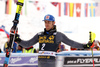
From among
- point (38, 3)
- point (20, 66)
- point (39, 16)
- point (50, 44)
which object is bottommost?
point (20, 66)

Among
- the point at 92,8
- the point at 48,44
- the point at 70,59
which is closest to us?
the point at 48,44

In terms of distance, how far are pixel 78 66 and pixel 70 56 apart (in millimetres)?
312

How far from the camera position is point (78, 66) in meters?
4.67

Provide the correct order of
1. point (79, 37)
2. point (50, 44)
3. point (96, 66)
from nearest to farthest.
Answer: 1. point (50, 44)
2. point (96, 66)
3. point (79, 37)

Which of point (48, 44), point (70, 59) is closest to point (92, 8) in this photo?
point (70, 59)

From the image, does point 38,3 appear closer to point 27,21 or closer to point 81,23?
point 27,21

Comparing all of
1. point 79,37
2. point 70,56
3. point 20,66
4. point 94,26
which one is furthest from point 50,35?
point 94,26

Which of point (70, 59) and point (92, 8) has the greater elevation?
point (92, 8)

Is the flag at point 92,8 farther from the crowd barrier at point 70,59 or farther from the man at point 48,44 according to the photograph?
the man at point 48,44

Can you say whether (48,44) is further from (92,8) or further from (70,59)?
(92,8)

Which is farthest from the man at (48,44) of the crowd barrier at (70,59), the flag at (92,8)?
the flag at (92,8)

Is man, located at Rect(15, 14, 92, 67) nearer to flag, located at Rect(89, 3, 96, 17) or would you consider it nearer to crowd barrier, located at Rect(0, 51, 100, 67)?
crowd barrier, located at Rect(0, 51, 100, 67)

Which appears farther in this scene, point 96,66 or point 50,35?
point 96,66

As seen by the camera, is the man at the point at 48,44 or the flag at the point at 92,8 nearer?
the man at the point at 48,44
